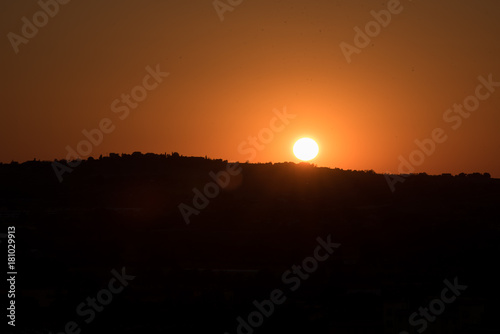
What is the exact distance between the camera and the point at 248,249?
24.2 metres

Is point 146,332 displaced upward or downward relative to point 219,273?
downward

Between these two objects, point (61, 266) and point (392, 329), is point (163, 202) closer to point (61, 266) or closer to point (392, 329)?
point (61, 266)

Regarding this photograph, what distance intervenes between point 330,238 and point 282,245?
5.35 ft

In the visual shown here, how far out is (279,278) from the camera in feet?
63.7

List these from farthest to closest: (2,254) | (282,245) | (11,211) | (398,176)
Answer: (398,176) → (11,211) → (282,245) → (2,254)

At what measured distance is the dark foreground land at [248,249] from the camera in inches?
648

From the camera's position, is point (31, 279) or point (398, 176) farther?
point (398, 176)

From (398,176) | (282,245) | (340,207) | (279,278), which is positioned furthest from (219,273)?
(398,176)

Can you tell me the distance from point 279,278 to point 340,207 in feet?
37.0

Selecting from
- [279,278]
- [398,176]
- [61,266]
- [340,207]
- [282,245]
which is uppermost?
[398,176]

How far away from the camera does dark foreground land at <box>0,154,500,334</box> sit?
16453mm

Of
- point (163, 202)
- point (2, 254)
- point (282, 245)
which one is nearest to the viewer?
point (2, 254)

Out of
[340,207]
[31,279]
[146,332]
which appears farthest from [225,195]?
[146,332]

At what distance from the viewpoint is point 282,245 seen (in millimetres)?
24484
